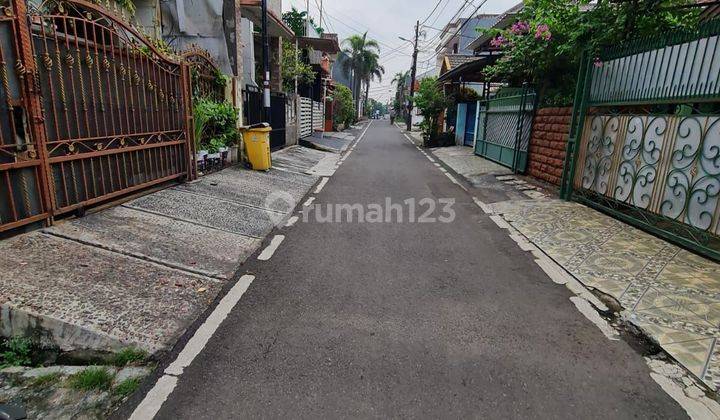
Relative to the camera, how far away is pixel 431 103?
64.1 ft

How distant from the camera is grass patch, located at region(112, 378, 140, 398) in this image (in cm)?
252

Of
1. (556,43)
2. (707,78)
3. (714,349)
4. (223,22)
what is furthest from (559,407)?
(223,22)

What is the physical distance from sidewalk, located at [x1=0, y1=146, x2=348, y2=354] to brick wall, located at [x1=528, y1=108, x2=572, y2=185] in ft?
20.6

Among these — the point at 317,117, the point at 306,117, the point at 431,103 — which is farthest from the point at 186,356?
the point at 317,117

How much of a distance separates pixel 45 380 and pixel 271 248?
2833 mm

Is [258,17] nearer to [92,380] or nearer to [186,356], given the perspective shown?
[186,356]

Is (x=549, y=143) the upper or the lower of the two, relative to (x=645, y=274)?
upper

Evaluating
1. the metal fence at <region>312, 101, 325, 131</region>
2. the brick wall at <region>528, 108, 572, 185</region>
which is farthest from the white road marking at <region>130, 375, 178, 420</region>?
the metal fence at <region>312, 101, 325, 131</region>

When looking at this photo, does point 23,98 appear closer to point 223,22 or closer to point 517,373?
point 517,373

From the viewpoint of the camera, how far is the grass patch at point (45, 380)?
260 cm

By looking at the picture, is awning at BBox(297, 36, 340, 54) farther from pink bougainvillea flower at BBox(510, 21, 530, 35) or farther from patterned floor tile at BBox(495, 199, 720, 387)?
patterned floor tile at BBox(495, 199, 720, 387)

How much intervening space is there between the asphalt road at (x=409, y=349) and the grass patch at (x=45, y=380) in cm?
85

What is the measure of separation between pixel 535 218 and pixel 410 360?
15.8 ft

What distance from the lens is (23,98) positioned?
4.36 meters
